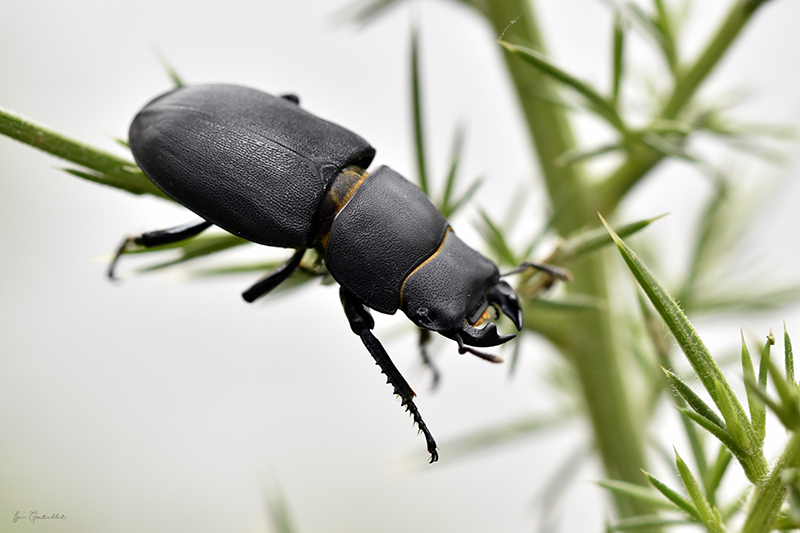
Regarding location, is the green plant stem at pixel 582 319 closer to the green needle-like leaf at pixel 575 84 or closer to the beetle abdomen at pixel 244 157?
the green needle-like leaf at pixel 575 84

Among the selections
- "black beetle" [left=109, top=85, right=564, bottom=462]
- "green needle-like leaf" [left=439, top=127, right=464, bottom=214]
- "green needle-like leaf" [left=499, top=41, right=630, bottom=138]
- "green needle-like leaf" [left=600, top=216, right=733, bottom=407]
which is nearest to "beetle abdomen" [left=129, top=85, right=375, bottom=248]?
"black beetle" [left=109, top=85, right=564, bottom=462]

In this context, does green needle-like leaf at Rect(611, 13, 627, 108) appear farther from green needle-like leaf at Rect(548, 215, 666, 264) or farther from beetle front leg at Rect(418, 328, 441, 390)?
beetle front leg at Rect(418, 328, 441, 390)

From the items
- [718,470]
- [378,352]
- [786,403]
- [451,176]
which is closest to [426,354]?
[378,352]

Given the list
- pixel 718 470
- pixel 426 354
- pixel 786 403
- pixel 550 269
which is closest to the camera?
pixel 786 403

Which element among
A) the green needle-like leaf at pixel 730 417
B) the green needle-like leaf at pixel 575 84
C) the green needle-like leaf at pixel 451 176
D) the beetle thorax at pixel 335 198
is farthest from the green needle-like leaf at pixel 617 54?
the green needle-like leaf at pixel 730 417

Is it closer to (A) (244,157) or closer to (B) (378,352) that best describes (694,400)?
(B) (378,352)

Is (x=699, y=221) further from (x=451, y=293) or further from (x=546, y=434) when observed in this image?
(x=451, y=293)

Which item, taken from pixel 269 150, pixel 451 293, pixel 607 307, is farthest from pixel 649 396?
pixel 269 150
